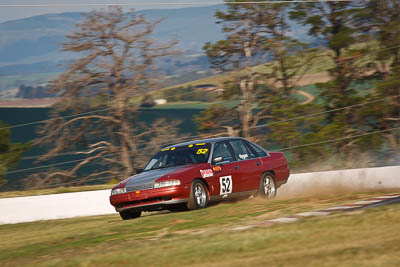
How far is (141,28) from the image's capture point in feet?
102

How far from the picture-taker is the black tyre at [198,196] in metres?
12.3

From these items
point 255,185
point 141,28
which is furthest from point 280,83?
point 255,185

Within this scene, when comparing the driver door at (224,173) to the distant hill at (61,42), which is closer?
the driver door at (224,173)

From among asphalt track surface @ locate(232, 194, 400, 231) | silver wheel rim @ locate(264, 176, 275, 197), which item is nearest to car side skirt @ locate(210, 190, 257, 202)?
silver wheel rim @ locate(264, 176, 275, 197)

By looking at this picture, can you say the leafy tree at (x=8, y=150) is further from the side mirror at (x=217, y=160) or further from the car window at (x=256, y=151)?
the side mirror at (x=217, y=160)

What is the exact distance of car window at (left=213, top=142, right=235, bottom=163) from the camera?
13383 mm

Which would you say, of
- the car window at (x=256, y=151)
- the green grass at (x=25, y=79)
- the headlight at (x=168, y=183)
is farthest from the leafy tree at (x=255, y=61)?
the headlight at (x=168, y=183)

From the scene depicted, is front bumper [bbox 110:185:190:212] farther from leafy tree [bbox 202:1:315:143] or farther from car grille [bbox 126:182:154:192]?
leafy tree [bbox 202:1:315:143]

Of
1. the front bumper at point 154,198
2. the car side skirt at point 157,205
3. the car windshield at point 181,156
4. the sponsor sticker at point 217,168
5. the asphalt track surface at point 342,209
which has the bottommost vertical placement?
the asphalt track surface at point 342,209

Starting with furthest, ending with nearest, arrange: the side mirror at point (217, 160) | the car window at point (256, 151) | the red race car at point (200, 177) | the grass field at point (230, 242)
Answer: the car window at point (256, 151)
the side mirror at point (217, 160)
the red race car at point (200, 177)
the grass field at point (230, 242)

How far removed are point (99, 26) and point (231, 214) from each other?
2128 centimetres

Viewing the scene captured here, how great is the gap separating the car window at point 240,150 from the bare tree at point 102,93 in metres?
14.9

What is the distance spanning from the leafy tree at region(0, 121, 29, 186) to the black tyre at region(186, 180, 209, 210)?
769 inches

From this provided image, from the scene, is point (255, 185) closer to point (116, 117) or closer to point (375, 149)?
point (116, 117)
